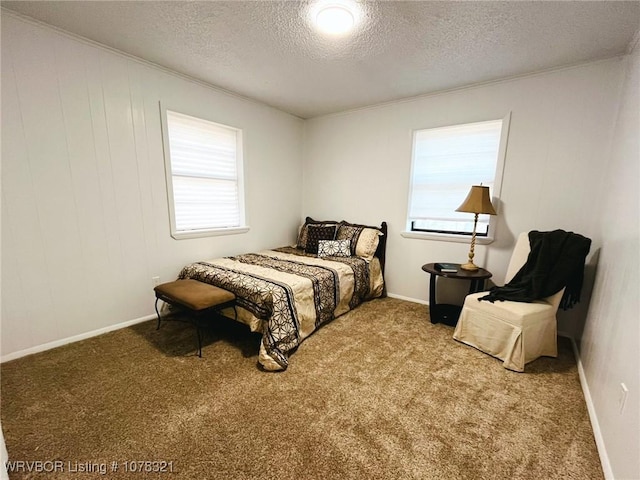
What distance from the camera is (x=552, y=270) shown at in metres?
2.19

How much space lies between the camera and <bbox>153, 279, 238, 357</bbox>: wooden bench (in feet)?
7.00

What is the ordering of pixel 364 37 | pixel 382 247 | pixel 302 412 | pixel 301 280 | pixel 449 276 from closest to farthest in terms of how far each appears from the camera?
pixel 302 412 < pixel 364 37 < pixel 301 280 < pixel 449 276 < pixel 382 247

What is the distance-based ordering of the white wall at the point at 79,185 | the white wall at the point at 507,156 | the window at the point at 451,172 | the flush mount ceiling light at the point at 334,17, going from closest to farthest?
the flush mount ceiling light at the point at 334,17, the white wall at the point at 79,185, the white wall at the point at 507,156, the window at the point at 451,172

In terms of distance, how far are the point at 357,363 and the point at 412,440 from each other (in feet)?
2.37

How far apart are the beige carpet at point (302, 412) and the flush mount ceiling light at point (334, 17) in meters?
2.46

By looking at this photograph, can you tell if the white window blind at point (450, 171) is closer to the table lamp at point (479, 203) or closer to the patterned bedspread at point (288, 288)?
the table lamp at point (479, 203)

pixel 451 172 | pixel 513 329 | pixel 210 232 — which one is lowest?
pixel 513 329

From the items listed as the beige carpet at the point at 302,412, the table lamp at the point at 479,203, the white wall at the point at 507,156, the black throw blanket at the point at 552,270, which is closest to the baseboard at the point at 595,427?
the beige carpet at the point at 302,412

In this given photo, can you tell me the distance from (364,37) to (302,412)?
2.62 metres

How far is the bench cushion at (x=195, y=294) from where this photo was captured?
2.15m

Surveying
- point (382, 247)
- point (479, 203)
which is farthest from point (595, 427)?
point (382, 247)

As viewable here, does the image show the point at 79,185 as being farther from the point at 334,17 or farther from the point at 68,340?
the point at 334,17

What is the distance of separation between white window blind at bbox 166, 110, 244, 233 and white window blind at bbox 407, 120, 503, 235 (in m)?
2.25

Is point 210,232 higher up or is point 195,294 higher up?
point 210,232
